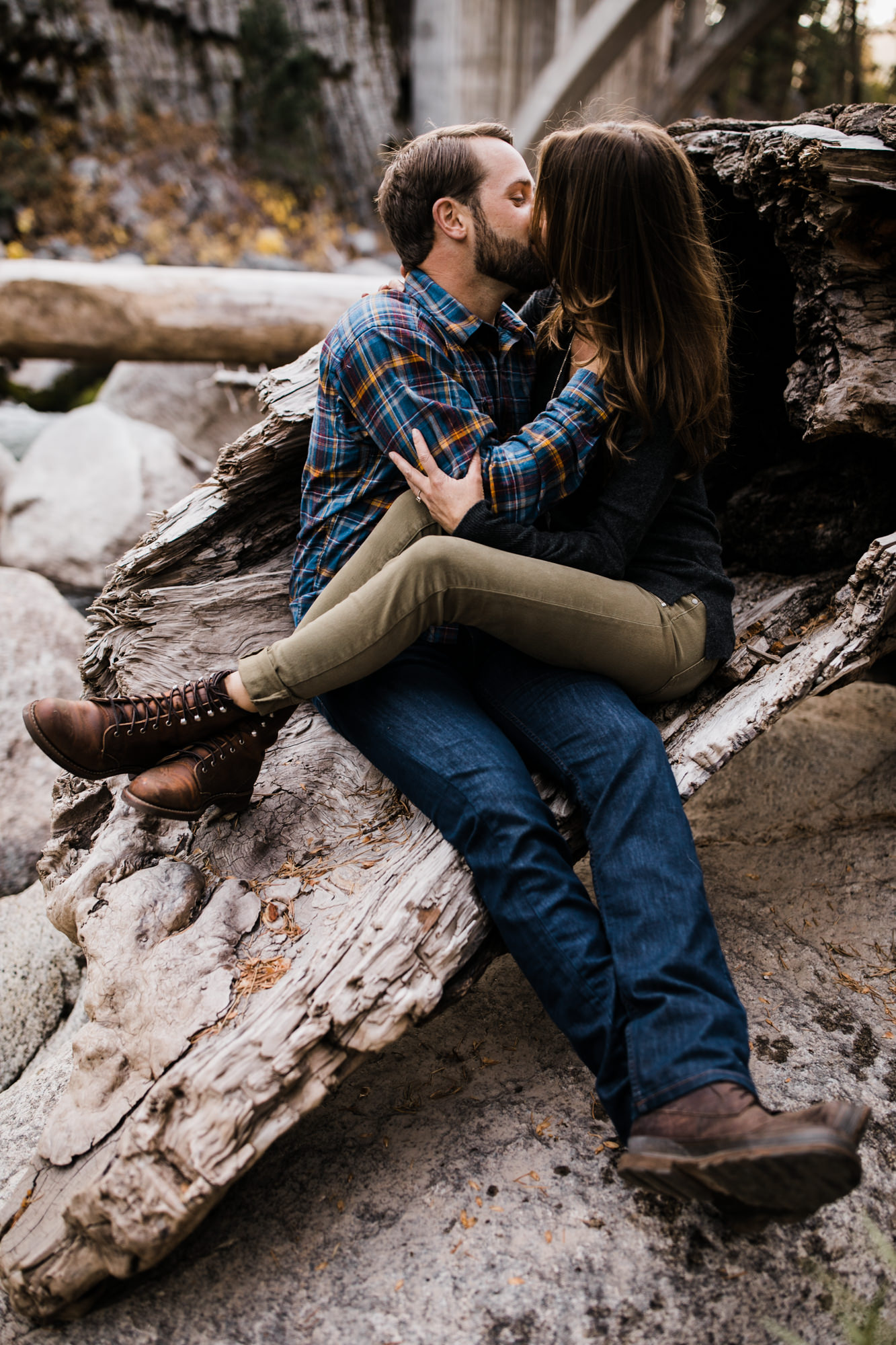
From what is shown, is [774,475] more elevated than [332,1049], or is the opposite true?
[774,475]

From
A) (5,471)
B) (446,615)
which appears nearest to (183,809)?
(446,615)

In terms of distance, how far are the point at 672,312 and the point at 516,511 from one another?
65 cm

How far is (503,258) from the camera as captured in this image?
2408mm

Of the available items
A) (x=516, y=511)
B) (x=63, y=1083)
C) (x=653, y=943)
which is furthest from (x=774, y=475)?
(x=63, y=1083)

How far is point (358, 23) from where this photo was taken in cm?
1109

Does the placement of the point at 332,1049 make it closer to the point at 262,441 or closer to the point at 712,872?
the point at 712,872

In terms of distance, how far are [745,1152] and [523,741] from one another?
1066mm

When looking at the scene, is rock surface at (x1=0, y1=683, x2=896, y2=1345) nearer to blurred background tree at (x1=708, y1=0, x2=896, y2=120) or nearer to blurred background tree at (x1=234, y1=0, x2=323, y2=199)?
blurred background tree at (x1=708, y1=0, x2=896, y2=120)

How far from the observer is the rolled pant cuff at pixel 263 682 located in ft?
7.20

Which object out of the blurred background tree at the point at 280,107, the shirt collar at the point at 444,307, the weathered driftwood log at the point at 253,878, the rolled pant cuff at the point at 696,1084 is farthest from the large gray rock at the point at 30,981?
the blurred background tree at the point at 280,107

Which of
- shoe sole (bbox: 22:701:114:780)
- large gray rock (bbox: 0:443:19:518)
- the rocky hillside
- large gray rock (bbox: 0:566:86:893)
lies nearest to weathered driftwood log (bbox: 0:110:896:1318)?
shoe sole (bbox: 22:701:114:780)

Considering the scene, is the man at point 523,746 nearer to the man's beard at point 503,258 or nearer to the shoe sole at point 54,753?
the man's beard at point 503,258

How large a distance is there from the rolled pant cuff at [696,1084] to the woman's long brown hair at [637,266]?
4.74ft

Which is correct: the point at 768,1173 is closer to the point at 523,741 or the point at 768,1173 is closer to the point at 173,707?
the point at 523,741
